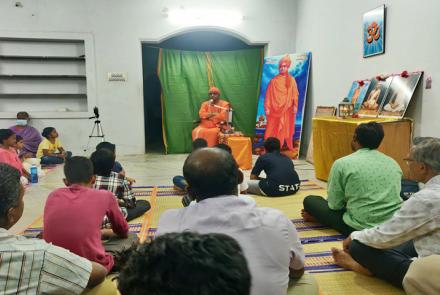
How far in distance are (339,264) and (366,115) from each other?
2641 millimetres

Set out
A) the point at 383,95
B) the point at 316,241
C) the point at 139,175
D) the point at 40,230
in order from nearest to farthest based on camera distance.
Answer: the point at 316,241 → the point at 40,230 → the point at 383,95 → the point at 139,175

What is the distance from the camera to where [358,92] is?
15.7ft

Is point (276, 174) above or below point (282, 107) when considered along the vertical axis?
below

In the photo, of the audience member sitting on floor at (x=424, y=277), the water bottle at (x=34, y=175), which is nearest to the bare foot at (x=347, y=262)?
the audience member sitting on floor at (x=424, y=277)

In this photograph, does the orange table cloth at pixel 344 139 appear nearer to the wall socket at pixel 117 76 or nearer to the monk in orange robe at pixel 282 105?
the monk in orange robe at pixel 282 105

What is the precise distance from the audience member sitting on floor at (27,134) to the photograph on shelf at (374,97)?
496cm

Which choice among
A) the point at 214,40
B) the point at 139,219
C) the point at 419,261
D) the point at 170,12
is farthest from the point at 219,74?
the point at 419,261

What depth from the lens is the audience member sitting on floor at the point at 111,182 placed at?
269 centimetres

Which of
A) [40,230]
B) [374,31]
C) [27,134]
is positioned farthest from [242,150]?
[27,134]

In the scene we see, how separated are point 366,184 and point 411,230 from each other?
2.42ft

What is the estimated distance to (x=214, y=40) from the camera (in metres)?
8.74

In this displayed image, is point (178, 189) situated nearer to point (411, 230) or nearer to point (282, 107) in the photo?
point (411, 230)

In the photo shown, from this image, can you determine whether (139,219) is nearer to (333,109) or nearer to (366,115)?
(366,115)

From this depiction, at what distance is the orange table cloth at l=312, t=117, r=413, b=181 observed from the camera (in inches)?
149
